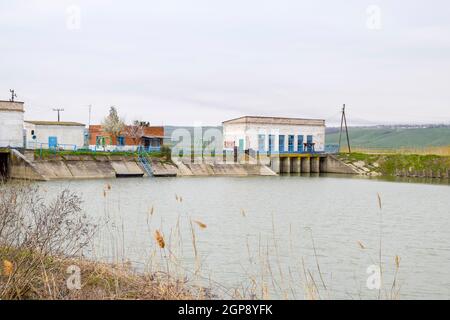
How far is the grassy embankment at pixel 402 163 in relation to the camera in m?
55.2

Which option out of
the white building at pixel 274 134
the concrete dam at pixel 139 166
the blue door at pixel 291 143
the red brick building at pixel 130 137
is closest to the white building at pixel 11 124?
the concrete dam at pixel 139 166

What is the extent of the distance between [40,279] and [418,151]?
2407 inches

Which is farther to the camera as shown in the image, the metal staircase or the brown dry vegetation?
the metal staircase

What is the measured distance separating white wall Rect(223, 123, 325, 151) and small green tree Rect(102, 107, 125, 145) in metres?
12.9

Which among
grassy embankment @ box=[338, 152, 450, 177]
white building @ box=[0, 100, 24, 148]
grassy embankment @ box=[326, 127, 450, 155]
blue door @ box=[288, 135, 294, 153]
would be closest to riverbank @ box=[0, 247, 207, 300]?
white building @ box=[0, 100, 24, 148]

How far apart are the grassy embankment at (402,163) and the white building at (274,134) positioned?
4571 millimetres

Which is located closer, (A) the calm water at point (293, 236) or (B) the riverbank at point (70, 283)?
(B) the riverbank at point (70, 283)

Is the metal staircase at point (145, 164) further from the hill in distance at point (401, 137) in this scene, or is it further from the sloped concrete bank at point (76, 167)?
the hill in distance at point (401, 137)

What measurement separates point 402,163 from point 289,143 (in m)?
13.2

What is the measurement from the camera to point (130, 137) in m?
60.7

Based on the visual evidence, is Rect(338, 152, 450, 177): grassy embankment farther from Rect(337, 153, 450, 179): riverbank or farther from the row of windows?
the row of windows

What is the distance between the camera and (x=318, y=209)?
24453 mm

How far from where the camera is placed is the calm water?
1138 centimetres
